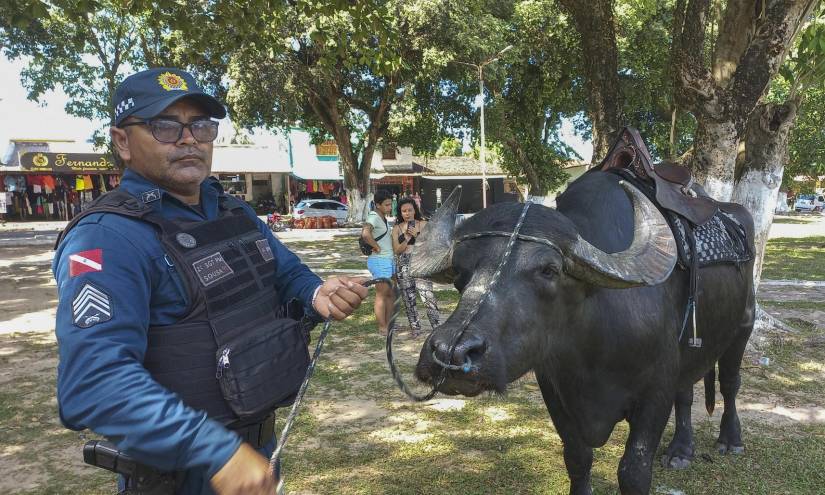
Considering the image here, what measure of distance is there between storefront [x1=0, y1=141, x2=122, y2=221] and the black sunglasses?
114 feet

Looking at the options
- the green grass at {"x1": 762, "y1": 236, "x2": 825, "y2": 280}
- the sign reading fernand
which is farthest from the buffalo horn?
the sign reading fernand

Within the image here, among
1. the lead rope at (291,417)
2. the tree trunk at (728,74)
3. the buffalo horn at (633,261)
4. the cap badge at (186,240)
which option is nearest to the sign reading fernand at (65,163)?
the tree trunk at (728,74)

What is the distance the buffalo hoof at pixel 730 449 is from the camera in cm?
384

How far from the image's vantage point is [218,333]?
5.59 ft

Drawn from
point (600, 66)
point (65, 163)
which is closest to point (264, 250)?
point (600, 66)

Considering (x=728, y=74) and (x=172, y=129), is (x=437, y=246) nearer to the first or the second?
(x=172, y=129)

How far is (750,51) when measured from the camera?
5625 millimetres

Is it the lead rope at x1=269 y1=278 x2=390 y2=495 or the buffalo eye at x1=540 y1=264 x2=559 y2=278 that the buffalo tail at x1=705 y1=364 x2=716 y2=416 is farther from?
the lead rope at x1=269 y1=278 x2=390 y2=495

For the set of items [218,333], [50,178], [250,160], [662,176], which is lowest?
[218,333]

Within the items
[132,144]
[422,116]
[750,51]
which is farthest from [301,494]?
[422,116]

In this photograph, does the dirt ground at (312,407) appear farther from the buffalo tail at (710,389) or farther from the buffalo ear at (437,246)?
the buffalo ear at (437,246)

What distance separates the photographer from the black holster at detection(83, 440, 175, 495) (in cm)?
163

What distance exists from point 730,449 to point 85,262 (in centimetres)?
420

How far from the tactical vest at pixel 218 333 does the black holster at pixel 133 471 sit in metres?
0.23
